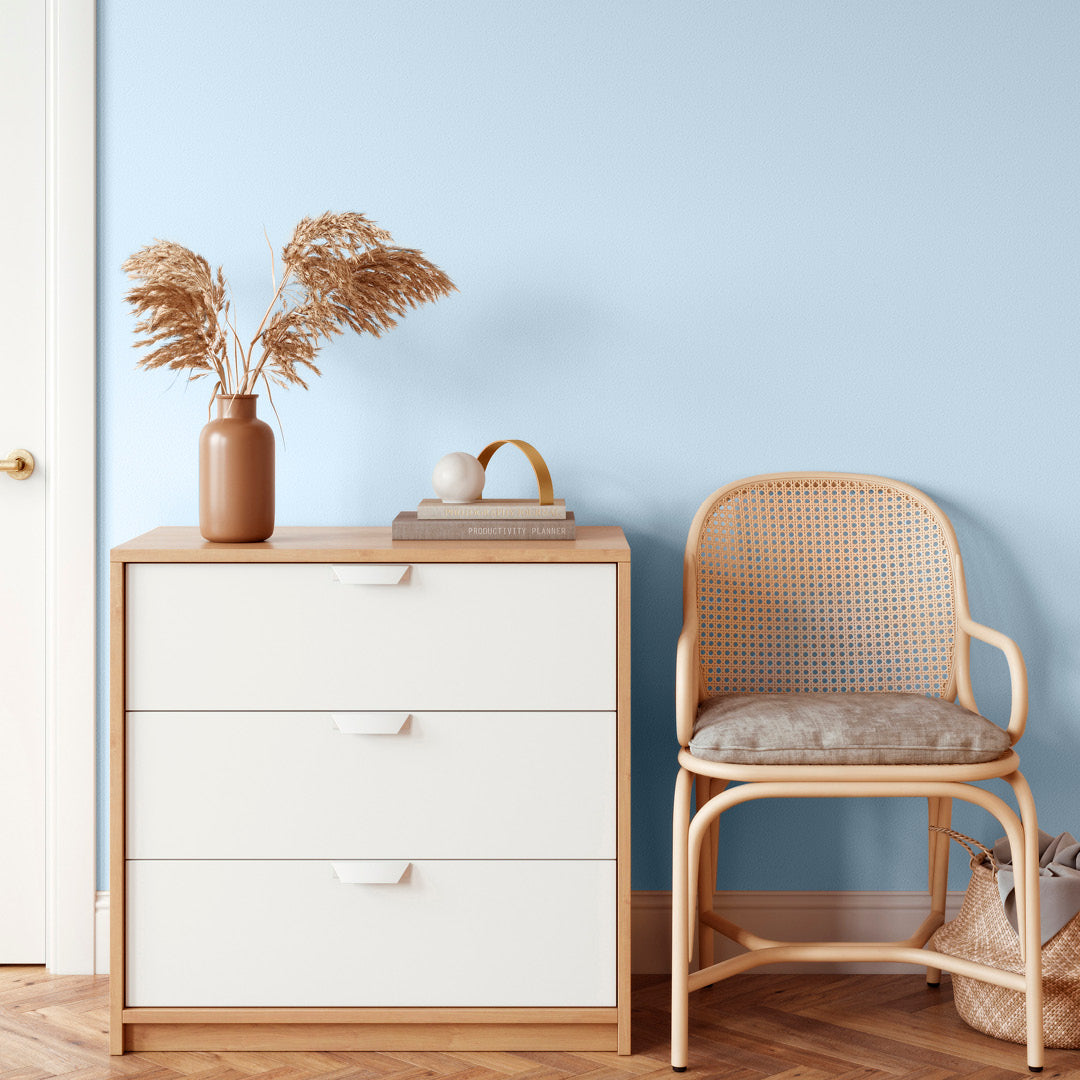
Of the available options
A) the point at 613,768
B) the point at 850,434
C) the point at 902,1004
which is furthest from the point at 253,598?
Answer: the point at 902,1004

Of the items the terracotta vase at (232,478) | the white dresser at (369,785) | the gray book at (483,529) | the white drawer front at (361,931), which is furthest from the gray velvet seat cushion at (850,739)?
the terracotta vase at (232,478)

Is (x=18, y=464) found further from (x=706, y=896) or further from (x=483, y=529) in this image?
(x=706, y=896)

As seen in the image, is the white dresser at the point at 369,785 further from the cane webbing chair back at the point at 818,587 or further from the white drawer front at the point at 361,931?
the cane webbing chair back at the point at 818,587

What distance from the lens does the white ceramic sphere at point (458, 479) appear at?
6.48 ft

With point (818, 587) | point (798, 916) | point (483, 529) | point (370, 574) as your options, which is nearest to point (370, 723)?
point (370, 574)

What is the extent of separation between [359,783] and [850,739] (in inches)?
29.2

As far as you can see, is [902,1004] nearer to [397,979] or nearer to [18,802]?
[397,979]

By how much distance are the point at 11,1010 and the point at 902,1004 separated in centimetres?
153

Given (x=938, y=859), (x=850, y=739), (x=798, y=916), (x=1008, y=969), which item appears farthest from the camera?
(x=798, y=916)

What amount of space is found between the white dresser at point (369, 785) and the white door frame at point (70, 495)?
1.34ft

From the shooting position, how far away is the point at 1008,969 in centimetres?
188

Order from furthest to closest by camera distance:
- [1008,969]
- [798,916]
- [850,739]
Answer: [798,916]
[1008,969]
[850,739]

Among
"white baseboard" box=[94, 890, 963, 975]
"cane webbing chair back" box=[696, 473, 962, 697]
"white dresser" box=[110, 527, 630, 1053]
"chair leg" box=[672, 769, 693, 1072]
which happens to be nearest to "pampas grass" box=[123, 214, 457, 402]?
"white dresser" box=[110, 527, 630, 1053]

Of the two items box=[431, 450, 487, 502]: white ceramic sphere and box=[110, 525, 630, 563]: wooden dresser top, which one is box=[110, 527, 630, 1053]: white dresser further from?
box=[431, 450, 487, 502]: white ceramic sphere
